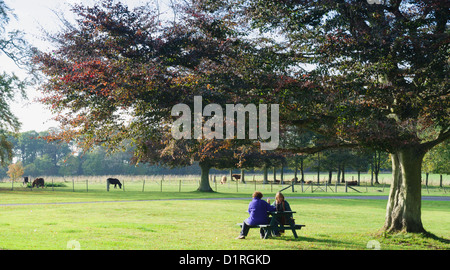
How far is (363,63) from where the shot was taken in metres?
11.4

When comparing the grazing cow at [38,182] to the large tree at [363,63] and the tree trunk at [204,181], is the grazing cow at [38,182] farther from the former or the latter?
the large tree at [363,63]

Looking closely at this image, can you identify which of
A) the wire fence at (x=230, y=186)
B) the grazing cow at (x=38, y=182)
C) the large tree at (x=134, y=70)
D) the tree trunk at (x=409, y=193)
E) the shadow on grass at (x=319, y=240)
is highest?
the large tree at (x=134, y=70)

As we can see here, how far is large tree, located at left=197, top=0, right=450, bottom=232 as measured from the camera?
1127 centimetres

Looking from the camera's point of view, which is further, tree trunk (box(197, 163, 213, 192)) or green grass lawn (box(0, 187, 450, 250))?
tree trunk (box(197, 163, 213, 192))

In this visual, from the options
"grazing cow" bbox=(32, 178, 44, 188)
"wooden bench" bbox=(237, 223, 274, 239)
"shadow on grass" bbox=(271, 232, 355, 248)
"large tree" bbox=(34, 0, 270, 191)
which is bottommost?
"grazing cow" bbox=(32, 178, 44, 188)

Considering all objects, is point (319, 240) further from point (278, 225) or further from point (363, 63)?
point (363, 63)

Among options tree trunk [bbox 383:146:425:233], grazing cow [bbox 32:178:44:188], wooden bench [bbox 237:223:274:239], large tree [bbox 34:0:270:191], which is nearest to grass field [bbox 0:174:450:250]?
wooden bench [bbox 237:223:274:239]

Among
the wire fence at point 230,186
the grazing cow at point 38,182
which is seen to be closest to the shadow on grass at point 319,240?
the wire fence at point 230,186

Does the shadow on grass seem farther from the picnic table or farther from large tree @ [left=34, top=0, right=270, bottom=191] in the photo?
large tree @ [left=34, top=0, right=270, bottom=191]

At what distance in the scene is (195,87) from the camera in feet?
39.1

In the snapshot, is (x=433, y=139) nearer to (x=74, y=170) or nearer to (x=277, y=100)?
(x=277, y=100)

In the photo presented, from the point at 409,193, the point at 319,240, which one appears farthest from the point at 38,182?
the point at 409,193

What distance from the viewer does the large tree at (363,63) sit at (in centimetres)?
1127

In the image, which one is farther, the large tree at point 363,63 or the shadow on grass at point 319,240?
the shadow on grass at point 319,240
